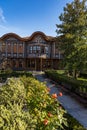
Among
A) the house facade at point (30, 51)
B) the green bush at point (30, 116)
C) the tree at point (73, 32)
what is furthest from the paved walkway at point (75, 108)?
the house facade at point (30, 51)

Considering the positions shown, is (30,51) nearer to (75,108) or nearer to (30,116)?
(75,108)

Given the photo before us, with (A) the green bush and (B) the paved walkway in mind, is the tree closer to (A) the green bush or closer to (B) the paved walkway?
(B) the paved walkway

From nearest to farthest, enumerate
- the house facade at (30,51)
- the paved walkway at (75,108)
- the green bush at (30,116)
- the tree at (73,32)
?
the green bush at (30,116), the paved walkway at (75,108), the tree at (73,32), the house facade at (30,51)

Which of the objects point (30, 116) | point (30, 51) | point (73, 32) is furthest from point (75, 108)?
point (30, 51)

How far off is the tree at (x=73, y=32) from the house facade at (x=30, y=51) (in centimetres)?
1470

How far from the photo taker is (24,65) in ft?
133

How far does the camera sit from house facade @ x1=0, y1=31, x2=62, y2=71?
128 feet

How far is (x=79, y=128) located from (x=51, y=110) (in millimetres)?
1171

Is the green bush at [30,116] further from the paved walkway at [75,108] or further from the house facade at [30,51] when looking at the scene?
the house facade at [30,51]

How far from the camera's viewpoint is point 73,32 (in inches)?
932

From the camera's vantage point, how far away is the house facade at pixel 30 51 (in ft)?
128

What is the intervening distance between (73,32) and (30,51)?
17.4 meters

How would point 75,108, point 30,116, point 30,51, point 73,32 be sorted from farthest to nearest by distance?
1. point 30,51
2. point 73,32
3. point 75,108
4. point 30,116

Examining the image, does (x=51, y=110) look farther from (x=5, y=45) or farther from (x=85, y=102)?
(x=5, y=45)
